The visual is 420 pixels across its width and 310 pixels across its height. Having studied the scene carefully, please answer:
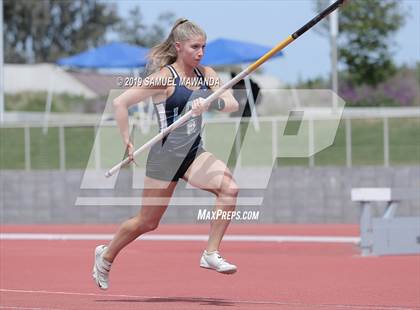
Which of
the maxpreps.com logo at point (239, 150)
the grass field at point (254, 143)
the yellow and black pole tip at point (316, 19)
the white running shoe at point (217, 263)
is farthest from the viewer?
the grass field at point (254, 143)

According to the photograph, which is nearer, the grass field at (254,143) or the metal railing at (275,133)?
the metal railing at (275,133)

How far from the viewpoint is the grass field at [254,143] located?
2316 centimetres

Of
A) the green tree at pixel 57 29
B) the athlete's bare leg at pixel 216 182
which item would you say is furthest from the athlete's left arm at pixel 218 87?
the green tree at pixel 57 29

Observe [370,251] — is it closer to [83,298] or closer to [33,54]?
[83,298]

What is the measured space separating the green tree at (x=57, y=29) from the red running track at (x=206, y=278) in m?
67.9

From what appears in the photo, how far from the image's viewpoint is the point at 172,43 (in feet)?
30.5

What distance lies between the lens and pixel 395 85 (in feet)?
177

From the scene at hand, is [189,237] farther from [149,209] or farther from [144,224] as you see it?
[149,209]

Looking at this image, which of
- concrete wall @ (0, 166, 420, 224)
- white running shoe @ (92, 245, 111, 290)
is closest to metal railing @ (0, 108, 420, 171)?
concrete wall @ (0, 166, 420, 224)

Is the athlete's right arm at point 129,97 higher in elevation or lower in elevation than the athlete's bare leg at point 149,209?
higher

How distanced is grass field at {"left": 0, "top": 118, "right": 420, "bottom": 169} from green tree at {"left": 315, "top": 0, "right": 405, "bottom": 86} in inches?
690

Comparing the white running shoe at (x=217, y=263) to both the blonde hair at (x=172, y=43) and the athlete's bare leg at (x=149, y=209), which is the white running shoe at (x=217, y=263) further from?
the blonde hair at (x=172, y=43)

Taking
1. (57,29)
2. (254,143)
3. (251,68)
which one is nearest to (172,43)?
(251,68)

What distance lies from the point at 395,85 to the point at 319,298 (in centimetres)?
4498
